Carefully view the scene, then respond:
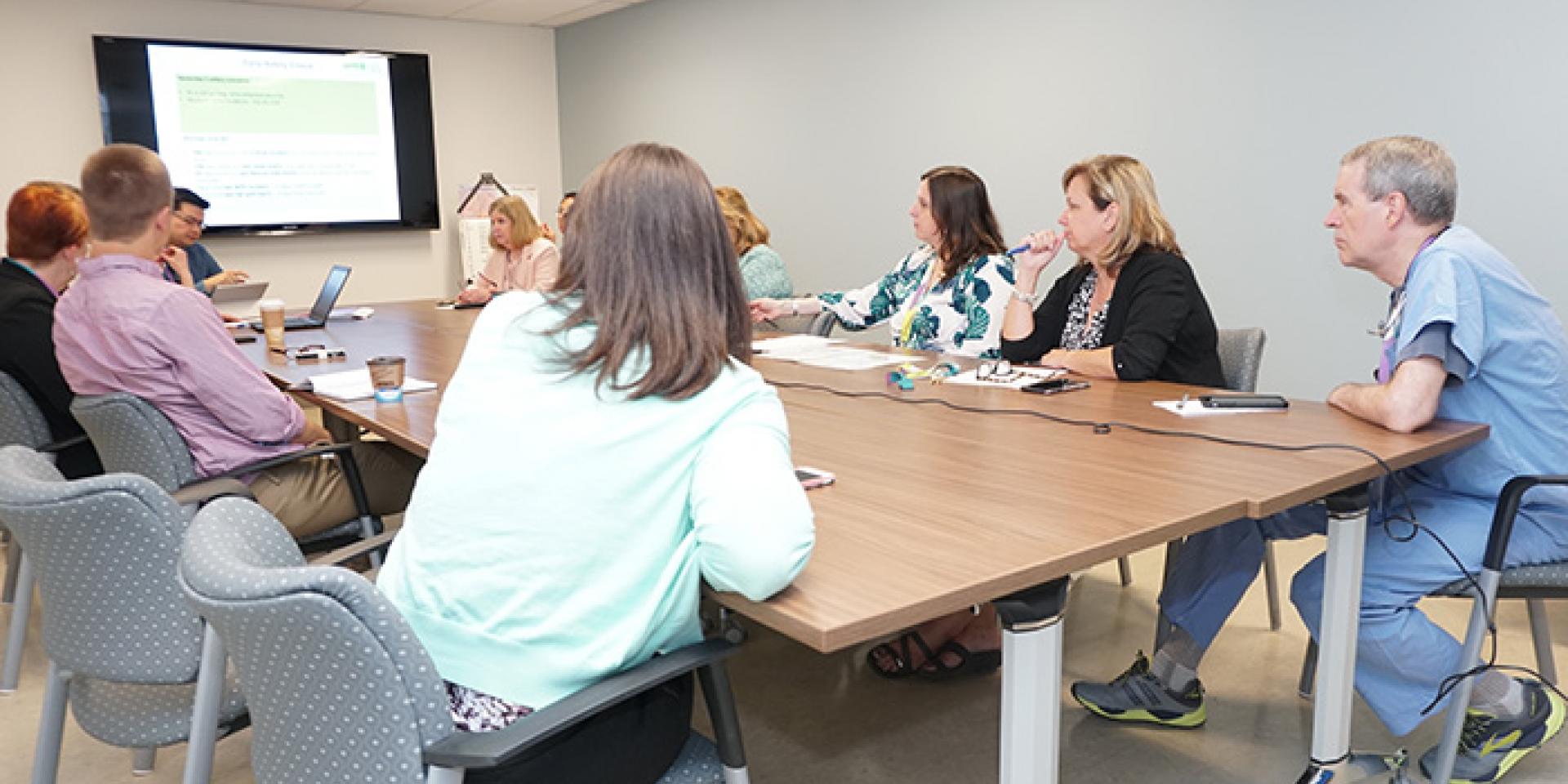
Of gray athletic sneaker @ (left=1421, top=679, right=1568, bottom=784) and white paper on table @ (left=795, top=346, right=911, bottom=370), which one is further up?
white paper on table @ (left=795, top=346, right=911, bottom=370)

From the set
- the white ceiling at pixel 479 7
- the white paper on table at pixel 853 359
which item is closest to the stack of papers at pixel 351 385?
the white paper on table at pixel 853 359

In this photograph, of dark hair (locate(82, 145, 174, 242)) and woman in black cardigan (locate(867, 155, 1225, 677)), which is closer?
dark hair (locate(82, 145, 174, 242))

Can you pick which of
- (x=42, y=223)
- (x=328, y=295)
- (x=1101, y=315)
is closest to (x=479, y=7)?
(x=328, y=295)

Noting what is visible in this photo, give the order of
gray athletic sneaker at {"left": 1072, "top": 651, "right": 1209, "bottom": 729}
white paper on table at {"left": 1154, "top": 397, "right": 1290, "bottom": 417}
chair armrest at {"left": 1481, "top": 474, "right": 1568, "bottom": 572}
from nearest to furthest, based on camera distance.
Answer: chair armrest at {"left": 1481, "top": 474, "right": 1568, "bottom": 572} < white paper on table at {"left": 1154, "top": 397, "right": 1290, "bottom": 417} < gray athletic sneaker at {"left": 1072, "top": 651, "right": 1209, "bottom": 729}

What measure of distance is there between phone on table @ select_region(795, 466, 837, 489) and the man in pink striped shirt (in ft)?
4.75

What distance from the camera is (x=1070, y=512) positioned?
160 centimetres

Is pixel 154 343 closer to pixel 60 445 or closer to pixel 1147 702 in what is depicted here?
pixel 60 445

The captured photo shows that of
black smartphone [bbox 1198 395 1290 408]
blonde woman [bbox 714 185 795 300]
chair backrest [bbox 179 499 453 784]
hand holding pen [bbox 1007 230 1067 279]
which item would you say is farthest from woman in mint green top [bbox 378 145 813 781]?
blonde woman [bbox 714 185 795 300]

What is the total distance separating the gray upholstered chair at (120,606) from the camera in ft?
5.16

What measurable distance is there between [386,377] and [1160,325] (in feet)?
5.91

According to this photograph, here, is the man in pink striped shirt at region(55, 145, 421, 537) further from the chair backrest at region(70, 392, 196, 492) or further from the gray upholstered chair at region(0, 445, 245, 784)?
the gray upholstered chair at region(0, 445, 245, 784)

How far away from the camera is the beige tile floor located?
2283mm

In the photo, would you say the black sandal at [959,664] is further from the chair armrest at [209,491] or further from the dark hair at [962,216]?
the chair armrest at [209,491]

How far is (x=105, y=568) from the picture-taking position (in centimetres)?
164
